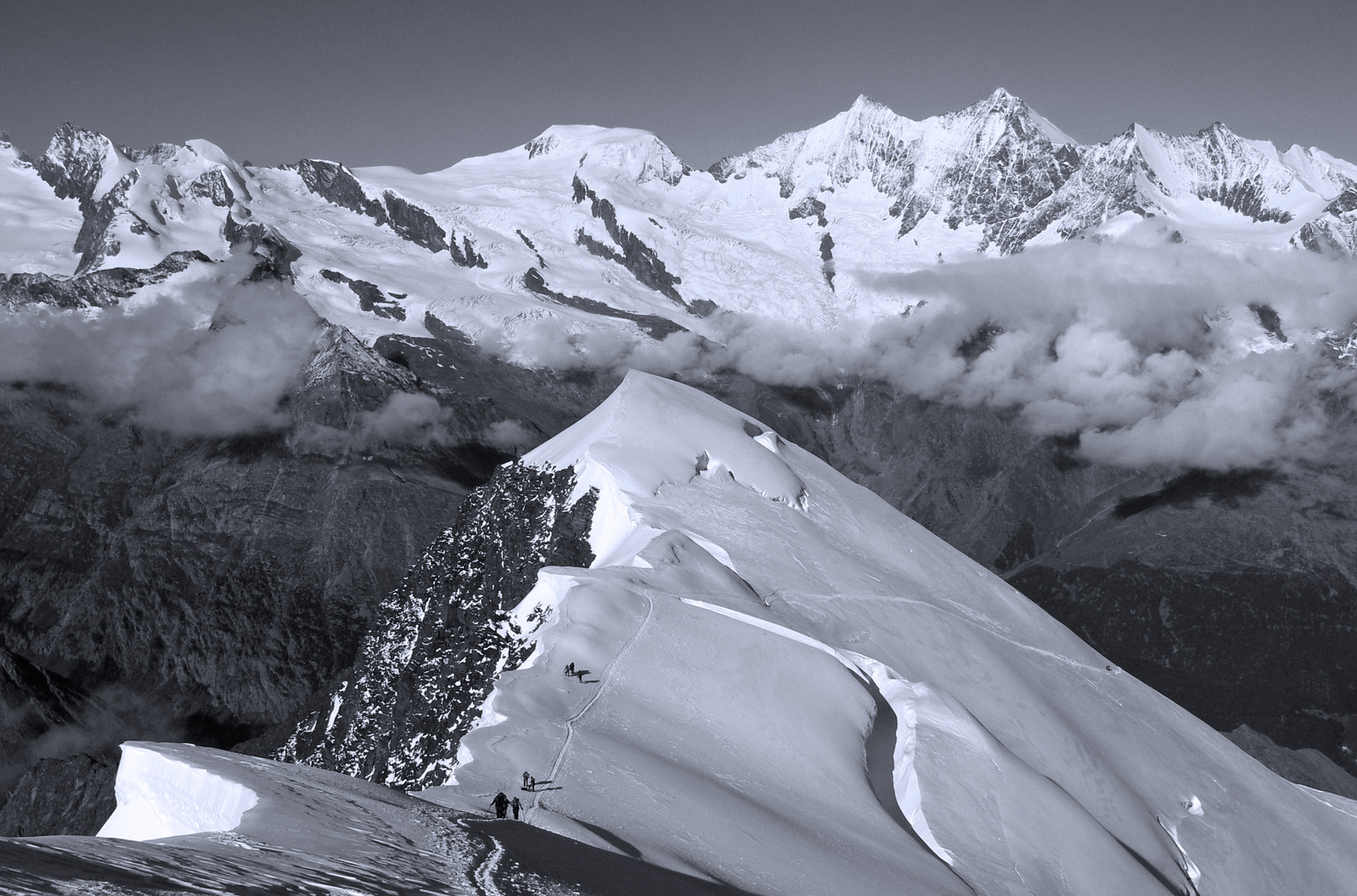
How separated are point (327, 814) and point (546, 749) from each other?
17300mm

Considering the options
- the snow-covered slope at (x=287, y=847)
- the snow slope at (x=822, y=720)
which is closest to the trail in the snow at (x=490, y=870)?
the snow-covered slope at (x=287, y=847)

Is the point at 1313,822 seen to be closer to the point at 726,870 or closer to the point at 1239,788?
the point at 1239,788

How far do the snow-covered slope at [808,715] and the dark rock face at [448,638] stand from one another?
812mm

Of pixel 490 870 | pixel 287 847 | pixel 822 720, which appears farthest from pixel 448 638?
pixel 287 847

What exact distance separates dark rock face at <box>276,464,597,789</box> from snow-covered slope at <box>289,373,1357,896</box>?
0.81 metres

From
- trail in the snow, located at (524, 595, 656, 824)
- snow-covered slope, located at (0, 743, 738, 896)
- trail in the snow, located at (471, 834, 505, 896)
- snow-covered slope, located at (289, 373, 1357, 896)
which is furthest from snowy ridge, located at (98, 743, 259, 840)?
trail in the snow, located at (524, 595, 656, 824)

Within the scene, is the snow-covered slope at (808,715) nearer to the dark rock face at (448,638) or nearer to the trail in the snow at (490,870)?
the dark rock face at (448,638)

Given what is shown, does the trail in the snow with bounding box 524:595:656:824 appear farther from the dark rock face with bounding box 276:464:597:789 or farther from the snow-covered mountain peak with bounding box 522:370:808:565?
the snow-covered mountain peak with bounding box 522:370:808:565

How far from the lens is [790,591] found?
3605 inches

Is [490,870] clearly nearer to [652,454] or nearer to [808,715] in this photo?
[808,715]

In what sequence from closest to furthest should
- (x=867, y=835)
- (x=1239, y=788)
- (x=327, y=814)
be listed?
(x=327, y=814), (x=867, y=835), (x=1239, y=788)

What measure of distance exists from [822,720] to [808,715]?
95cm

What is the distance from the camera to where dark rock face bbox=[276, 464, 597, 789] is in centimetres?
7606

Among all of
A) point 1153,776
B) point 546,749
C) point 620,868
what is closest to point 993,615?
point 1153,776
